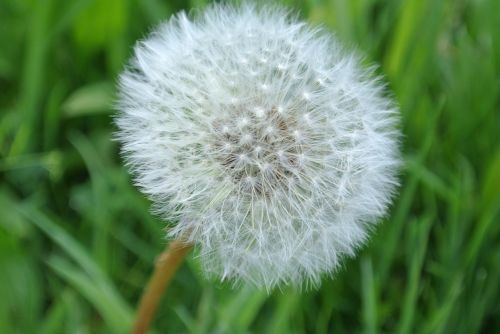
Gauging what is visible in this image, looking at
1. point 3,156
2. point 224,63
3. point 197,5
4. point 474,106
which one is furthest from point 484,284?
point 3,156

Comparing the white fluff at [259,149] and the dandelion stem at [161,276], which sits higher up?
the white fluff at [259,149]

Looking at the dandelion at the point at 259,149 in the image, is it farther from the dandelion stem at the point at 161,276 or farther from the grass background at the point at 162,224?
the grass background at the point at 162,224

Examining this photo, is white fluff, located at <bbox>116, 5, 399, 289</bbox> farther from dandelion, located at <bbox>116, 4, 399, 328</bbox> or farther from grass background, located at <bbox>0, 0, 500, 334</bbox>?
grass background, located at <bbox>0, 0, 500, 334</bbox>

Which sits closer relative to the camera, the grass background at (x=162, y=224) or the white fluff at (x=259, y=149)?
the white fluff at (x=259, y=149)

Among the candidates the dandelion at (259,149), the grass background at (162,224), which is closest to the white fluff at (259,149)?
the dandelion at (259,149)

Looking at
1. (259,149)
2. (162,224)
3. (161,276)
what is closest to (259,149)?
(259,149)

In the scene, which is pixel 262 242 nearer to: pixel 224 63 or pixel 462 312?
pixel 224 63

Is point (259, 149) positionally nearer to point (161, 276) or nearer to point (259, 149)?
point (259, 149)
